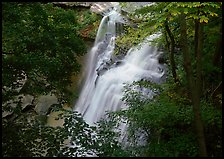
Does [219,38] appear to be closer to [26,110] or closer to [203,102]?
[203,102]

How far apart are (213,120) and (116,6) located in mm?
10379

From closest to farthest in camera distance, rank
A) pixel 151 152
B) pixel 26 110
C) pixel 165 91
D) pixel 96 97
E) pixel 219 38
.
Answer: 1. pixel 151 152
2. pixel 219 38
3. pixel 165 91
4. pixel 26 110
5. pixel 96 97

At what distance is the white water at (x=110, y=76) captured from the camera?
9.55 metres

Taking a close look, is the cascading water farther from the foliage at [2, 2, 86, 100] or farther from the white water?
the foliage at [2, 2, 86, 100]

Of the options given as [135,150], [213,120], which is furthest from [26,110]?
[213,120]

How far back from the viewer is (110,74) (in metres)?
10.6

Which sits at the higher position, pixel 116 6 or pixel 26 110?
pixel 116 6

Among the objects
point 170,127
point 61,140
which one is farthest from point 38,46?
point 170,127

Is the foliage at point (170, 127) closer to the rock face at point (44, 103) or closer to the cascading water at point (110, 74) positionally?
the cascading water at point (110, 74)

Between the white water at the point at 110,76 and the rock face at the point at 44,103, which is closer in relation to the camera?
the white water at the point at 110,76

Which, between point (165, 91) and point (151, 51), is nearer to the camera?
point (165, 91)

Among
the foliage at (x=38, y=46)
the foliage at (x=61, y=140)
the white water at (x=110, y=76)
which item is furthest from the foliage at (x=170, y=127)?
the white water at (x=110, y=76)

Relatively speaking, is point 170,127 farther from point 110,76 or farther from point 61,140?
point 110,76

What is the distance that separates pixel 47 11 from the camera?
17.7 feet
